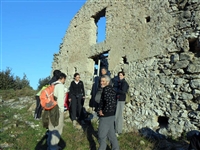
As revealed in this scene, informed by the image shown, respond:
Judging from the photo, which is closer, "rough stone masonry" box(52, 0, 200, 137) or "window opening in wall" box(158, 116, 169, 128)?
"rough stone masonry" box(52, 0, 200, 137)

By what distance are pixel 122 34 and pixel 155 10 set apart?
1.45m

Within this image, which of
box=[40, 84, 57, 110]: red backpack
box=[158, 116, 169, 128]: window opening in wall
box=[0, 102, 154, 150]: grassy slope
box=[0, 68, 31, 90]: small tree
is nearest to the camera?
box=[40, 84, 57, 110]: red backpack

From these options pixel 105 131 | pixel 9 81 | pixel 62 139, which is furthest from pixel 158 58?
pixel 9 81

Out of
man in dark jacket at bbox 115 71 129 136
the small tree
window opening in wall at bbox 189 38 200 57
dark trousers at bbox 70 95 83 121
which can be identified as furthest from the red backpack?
the small tree

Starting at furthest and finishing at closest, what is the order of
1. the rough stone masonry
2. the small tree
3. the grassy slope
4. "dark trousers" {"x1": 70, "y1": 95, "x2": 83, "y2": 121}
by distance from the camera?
the small tree → "dark trousers" {"x1": 70, "y1": 95, "x2": 83, "y2": 121} → the rough stone masonry → the grassy slope

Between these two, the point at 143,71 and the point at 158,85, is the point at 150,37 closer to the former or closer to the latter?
the point at 143,71

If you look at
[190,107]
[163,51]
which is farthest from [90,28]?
[190,107]

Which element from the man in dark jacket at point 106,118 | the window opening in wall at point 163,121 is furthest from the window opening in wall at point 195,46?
the man in dark jacket at point 106,118

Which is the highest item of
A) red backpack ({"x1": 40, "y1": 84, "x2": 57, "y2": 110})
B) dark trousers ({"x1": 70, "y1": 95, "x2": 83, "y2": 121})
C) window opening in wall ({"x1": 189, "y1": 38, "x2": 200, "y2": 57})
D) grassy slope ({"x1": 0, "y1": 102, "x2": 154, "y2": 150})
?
window opening in wall ({"x1": 189, "y1": 38, "x2": 200, "y2": 57})

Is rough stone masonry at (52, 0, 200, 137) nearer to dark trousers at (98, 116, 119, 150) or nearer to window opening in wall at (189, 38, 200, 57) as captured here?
window opening in wall at (189, 38, 200, 57)

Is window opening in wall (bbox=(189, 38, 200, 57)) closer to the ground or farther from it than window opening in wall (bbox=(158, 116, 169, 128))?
farther from it

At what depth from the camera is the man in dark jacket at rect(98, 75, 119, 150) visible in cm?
348

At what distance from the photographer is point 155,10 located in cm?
631

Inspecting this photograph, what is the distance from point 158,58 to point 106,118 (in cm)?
323
